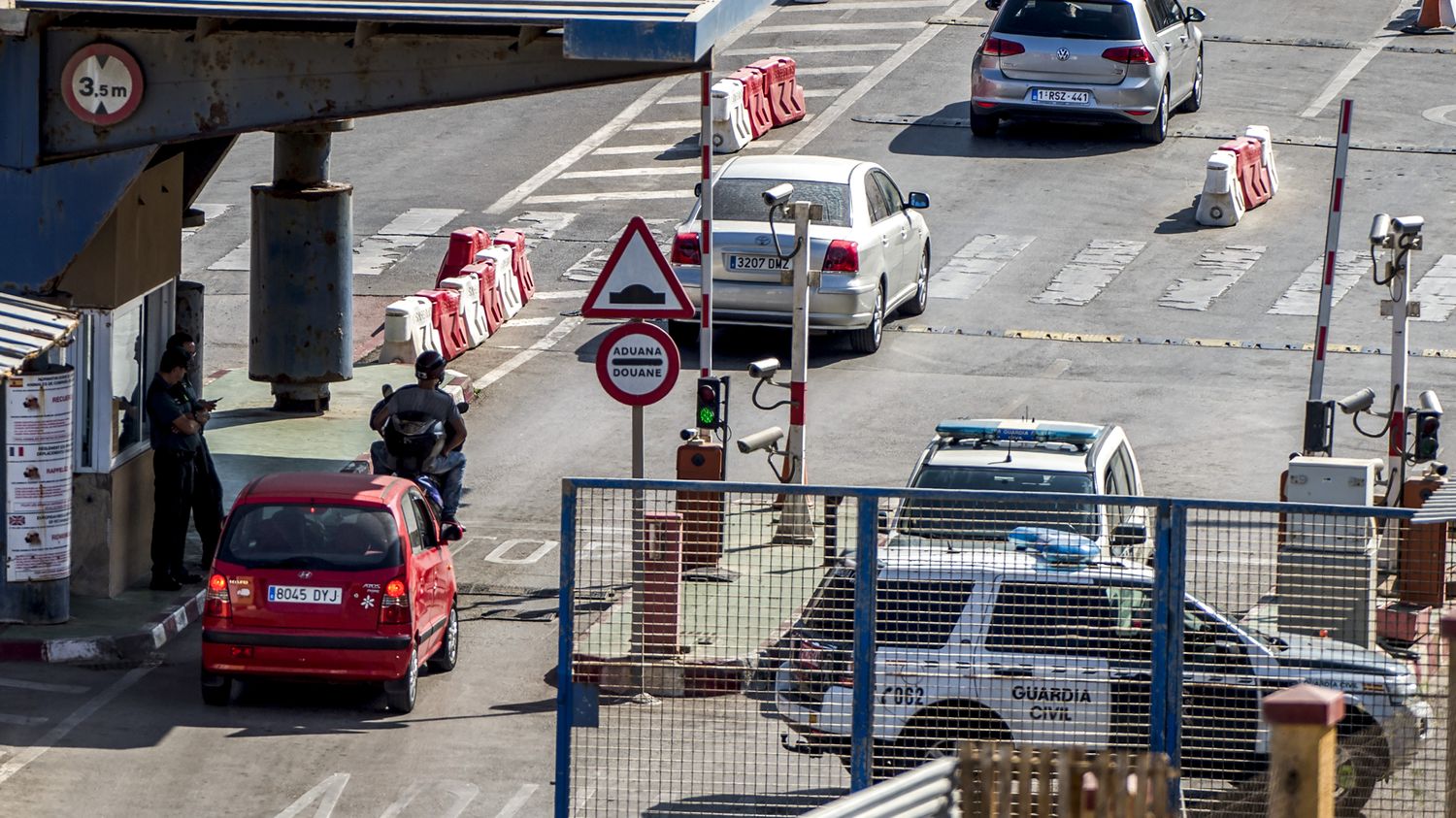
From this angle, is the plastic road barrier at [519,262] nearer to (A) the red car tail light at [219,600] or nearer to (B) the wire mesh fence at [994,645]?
(A) the red car tail light at [219,600]

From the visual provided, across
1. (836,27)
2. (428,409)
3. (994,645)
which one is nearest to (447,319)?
(428,409)

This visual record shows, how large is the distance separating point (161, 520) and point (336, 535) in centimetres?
254

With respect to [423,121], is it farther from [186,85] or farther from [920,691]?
[920,691]

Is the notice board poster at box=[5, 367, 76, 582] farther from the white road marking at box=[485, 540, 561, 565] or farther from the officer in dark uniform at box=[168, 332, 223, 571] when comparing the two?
the white road marking at box=[485, 540, 561, 565]

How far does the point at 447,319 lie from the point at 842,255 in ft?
12.7

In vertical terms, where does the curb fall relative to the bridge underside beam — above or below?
below

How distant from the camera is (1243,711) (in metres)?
9.86

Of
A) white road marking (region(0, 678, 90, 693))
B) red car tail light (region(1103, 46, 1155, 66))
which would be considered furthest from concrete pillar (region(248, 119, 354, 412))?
red car tail light (region(1103, 46, 1155, 66))

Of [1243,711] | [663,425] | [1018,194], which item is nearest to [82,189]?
[663,425]

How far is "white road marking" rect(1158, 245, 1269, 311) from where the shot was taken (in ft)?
77.7

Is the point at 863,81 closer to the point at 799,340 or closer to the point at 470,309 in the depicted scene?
the point at 470,309

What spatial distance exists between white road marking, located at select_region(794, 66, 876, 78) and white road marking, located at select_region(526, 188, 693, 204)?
255 inches

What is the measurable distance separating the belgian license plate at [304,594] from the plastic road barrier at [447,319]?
8.58 metres

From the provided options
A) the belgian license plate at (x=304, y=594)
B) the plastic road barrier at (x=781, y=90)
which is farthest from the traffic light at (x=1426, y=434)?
the plastic road barrier at (x=781, y=90)
